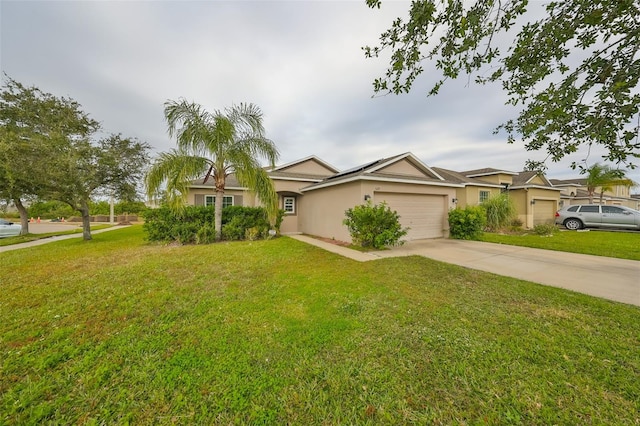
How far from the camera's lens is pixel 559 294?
13.5ft

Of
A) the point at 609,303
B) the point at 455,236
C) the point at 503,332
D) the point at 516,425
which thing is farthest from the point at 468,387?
the point at 455,236

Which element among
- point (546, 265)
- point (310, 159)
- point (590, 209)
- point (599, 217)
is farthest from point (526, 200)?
point (310, 159)

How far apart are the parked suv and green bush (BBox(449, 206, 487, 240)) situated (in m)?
10.3

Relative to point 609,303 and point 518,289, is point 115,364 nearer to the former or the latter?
point 518,289

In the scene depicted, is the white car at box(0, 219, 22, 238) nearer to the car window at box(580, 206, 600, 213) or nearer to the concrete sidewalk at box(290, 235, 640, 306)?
the concrete sidewalk at box(290, 235, 640, 306)

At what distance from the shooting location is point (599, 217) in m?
14.4

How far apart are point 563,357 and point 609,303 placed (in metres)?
2.48

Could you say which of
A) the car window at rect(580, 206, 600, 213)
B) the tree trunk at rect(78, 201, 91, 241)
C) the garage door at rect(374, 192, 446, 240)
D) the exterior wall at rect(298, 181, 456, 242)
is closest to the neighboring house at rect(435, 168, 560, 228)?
the car window at rect(580, 206, 600, 213)

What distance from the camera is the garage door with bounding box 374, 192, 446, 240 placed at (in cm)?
1023

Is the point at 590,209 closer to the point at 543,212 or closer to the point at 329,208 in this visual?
the point at 543,212

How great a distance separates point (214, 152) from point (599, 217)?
23.1 meters

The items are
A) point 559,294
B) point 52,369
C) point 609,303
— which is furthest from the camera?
point 559,294

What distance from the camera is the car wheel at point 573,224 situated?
49.7 feet

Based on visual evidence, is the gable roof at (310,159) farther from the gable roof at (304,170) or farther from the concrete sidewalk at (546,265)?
the concrete sidewalk at (546,265)
